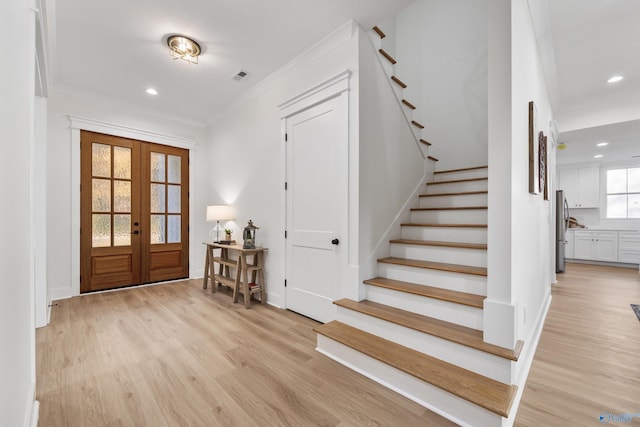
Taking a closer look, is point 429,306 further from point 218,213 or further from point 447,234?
point 218,213

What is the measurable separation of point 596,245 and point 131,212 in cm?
973

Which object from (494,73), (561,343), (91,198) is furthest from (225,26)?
(561,343)

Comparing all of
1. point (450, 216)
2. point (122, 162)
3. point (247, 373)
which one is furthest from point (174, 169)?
point (450, 216)

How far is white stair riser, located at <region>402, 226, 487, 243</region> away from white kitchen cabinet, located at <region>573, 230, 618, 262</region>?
6431mm

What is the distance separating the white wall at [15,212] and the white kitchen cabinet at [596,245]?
30.5ft

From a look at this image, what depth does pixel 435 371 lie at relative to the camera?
5.42 feet

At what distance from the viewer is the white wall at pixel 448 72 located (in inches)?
150

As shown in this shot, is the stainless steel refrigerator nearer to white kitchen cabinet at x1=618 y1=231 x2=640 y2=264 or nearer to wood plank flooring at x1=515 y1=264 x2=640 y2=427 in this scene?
wood plank flooring at x1=515 y1=264 x2=640 y2=427

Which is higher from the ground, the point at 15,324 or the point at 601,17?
the point at 601,17

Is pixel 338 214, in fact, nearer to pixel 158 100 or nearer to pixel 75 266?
pixel 158 100

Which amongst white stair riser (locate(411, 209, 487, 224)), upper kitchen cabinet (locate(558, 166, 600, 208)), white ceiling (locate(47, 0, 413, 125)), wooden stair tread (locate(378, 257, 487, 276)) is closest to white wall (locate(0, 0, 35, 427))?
white ceiling (locate(47, 0, 413, 125))

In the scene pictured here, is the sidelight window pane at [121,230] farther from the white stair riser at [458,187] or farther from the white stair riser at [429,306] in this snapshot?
the white stair riser at [458,187]

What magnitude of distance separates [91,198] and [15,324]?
3.67m

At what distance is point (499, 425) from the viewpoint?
1363 mm
